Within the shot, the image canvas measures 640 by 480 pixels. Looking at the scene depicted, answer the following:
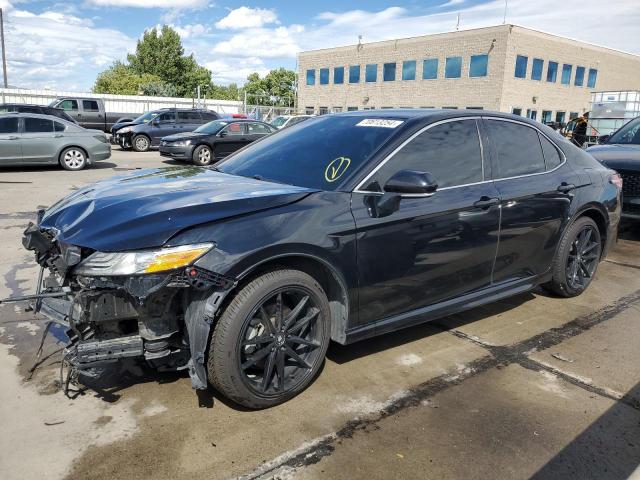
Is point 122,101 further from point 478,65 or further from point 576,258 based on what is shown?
point 576,258

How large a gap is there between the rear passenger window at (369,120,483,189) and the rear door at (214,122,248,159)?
41.9 ft

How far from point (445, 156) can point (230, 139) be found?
13.2 m

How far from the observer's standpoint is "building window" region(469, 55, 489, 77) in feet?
128

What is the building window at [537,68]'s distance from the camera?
4000 centimetres

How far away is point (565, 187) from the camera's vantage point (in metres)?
4.45

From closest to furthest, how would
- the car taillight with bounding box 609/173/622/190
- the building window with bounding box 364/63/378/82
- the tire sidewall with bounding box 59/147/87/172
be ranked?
the car taillight with bounding box 609/173/622/190 → the tire sidewall with bounding box 59/147/87/172 → the building window with bounding box 364/63/378/82

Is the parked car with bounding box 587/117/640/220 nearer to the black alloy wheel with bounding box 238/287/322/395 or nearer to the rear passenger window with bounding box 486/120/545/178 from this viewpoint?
the rear passenger window with bounding box 486/120/545/178

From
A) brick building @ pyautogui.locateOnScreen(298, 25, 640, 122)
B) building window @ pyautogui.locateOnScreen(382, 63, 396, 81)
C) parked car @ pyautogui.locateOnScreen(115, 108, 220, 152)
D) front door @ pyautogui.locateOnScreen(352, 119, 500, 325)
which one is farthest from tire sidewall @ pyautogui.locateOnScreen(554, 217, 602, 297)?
building window @ pyautogui.locateOnScreen(382, 63, 396, 81)

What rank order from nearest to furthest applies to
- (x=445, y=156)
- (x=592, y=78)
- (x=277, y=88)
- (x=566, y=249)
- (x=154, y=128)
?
(x=445, y=156) < (x=566, y=249) < (x=154, y=128) < (x=592, y=78) < (x=277, y=88)

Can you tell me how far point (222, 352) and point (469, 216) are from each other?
78.3 inches

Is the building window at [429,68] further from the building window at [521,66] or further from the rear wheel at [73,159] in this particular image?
the rear wheel at [73,159]

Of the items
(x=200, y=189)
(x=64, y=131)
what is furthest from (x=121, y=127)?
(x=200, y=189)

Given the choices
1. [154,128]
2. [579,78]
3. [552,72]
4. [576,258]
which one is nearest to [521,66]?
[552,72]

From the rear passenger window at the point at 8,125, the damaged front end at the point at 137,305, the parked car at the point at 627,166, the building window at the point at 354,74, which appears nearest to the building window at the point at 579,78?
the building window at the point at 354,74
